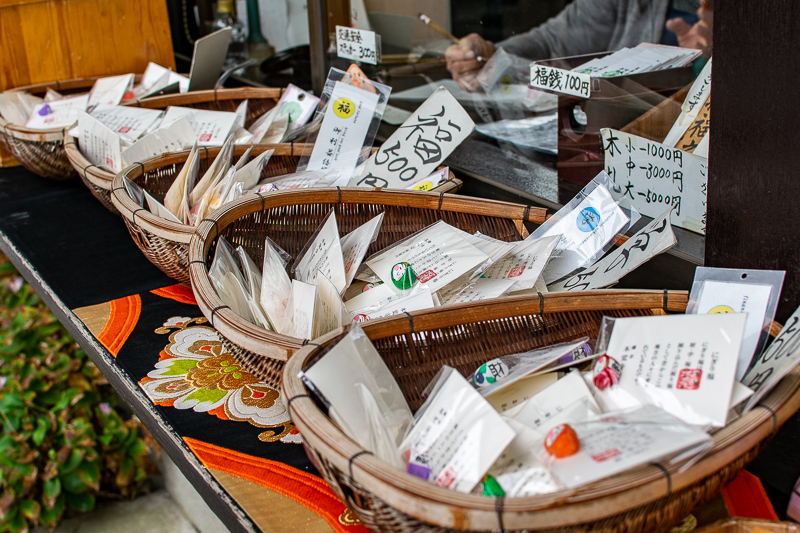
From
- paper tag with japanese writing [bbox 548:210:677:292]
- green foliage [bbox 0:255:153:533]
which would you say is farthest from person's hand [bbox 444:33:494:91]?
green foliage [bbox 0:255:153:533]

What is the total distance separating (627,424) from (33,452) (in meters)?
2.07

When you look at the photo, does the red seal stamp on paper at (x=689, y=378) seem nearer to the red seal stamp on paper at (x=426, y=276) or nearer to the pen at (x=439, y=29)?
the red seal stamp on paper at (x=426, y=276)

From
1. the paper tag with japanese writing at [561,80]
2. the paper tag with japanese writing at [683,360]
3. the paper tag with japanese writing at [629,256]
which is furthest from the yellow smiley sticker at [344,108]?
the paper tag with japanese writing at [683,360]

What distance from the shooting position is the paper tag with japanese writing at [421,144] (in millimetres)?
1469

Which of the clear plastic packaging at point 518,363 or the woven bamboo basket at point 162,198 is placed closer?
the clear plastic packaging at point 518,363

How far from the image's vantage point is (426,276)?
41.6 inches

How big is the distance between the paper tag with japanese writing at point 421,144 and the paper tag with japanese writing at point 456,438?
2.70 feet

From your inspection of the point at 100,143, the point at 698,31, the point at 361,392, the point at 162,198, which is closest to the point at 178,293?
the point at 162,198

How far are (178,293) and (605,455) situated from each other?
1.03 meters

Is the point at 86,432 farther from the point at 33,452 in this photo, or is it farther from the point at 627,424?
the point at 627,424

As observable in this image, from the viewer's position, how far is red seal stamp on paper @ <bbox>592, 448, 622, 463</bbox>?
22.9 inches

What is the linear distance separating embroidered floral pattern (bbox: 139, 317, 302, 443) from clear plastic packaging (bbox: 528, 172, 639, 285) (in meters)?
0.48

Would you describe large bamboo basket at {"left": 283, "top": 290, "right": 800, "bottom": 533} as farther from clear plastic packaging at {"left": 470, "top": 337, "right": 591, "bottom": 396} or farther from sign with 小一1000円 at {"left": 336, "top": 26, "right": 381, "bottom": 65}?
sign with 小一1000円 at {"left": 336, "top": 26, "right": 381, "bottom": 65}

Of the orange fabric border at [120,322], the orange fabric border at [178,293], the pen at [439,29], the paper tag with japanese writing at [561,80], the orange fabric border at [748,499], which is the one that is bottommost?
the orange fabric border at [748,499]
